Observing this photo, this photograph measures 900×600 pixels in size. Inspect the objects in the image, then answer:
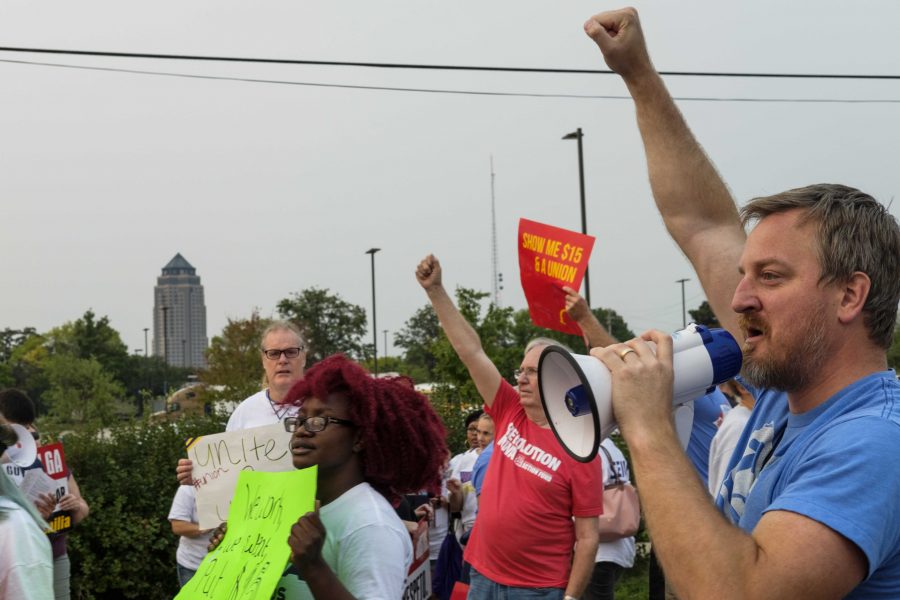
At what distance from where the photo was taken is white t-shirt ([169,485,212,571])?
227 inches

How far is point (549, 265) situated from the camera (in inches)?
239

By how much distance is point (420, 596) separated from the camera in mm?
3031

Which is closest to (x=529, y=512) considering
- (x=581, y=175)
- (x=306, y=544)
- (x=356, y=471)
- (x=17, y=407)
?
(x=356, y=471)

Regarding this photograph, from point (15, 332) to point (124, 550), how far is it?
374 ft

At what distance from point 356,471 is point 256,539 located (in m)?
0.47

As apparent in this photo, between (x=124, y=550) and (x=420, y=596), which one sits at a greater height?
(x=420, y=596)

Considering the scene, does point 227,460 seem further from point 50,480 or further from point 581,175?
point 581,175

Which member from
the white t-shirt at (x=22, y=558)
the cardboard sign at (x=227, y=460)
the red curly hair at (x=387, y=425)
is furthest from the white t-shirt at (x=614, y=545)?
the white t-shirt at (x=22, y=558)

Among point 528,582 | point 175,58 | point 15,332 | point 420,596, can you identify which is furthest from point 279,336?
point 15,332

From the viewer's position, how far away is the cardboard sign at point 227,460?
147 inches

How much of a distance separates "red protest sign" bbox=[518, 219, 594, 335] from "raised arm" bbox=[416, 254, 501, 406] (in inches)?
46.1

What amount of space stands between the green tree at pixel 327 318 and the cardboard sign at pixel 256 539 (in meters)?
56.7

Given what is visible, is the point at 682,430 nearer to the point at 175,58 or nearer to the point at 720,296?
the point at 720,296

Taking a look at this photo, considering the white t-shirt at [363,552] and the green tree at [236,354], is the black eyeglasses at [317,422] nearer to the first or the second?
the white t-shirt at [363,552]
